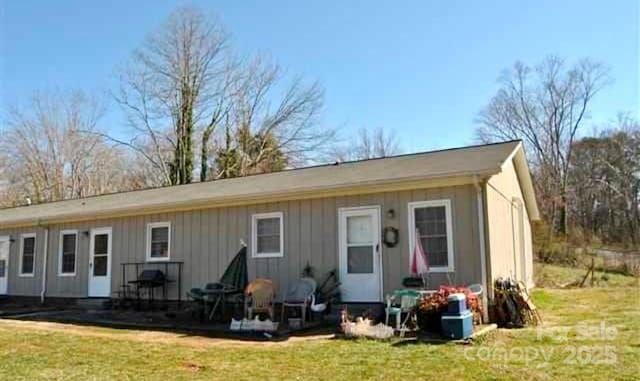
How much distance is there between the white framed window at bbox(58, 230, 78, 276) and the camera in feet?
44.9

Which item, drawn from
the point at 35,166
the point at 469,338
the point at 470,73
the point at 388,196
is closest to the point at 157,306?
the point at 388,196

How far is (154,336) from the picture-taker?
800 cm

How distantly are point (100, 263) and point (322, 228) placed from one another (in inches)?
253

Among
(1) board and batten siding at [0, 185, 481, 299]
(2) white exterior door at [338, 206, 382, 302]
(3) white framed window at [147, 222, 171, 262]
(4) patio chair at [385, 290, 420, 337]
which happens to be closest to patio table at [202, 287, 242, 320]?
(1) board and batten siding at [0, 185, 481, 299]

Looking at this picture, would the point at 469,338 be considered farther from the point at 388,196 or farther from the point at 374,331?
the point at 388,196

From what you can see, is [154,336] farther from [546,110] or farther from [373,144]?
[546,110]

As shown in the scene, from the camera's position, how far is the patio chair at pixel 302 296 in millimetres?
8969

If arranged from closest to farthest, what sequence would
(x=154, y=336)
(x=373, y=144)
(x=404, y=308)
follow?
(x=404, y=308)
(x=154, y=336)
(x=373, y=144)

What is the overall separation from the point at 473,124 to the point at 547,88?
4553 mm

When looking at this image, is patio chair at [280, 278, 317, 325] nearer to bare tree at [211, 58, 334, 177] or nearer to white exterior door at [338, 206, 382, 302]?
white exterior door at [338, 206, 382, 302]

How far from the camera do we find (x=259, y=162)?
28.7 m

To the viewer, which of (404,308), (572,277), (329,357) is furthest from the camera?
(572,277)

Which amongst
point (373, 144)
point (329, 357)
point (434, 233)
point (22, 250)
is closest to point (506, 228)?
point (434, 233)

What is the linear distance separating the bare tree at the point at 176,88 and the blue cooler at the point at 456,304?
886 inches
